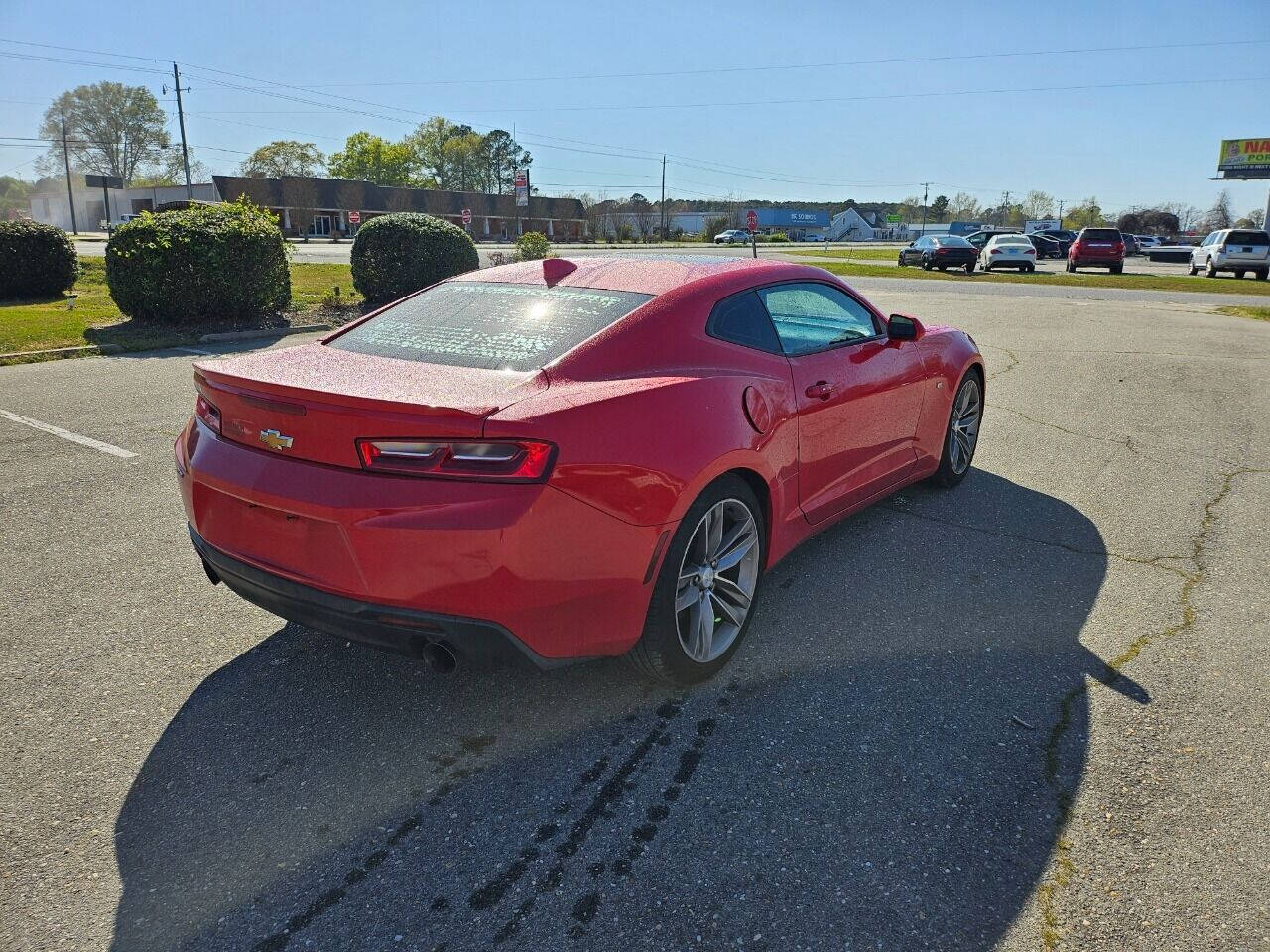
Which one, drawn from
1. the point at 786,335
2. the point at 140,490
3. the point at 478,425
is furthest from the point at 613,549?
the point at 140,490

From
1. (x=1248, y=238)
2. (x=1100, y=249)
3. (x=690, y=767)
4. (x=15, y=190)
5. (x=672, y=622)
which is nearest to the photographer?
(x=690, y=767)

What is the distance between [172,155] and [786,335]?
131m

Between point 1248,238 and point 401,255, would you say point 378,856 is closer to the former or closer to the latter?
point 401,255

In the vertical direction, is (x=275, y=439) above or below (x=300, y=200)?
below

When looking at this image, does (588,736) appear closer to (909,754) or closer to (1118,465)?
(909,754)

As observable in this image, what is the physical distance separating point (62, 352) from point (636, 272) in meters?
9.43

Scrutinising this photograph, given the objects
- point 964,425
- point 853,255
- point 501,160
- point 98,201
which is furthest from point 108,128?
point 964,425

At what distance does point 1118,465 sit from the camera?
20.4ft

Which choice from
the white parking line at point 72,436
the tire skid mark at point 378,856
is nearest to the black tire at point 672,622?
the tire skid mark at point 378,856

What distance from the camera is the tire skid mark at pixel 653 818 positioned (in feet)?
7.06

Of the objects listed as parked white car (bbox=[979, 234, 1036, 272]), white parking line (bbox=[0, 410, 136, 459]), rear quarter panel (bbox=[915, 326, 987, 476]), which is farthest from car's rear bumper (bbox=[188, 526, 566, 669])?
parked white car (bbox=[979, 234, 1036, 272])

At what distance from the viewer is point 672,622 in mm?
2951

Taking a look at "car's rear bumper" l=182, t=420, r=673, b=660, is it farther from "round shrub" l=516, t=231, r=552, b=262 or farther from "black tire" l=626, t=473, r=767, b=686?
"round shrub" l=516, t=231, r=552, b=262

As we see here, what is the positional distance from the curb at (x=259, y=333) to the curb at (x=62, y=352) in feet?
3.66
